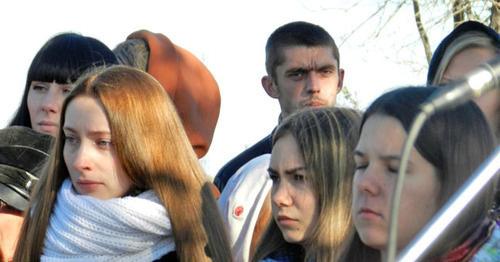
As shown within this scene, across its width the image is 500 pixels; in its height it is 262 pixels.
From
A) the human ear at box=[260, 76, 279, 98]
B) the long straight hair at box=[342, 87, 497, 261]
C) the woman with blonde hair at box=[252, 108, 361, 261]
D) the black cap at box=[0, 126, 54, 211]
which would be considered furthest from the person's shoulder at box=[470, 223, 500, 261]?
the human ear at box=[260, 76, 279, 98]

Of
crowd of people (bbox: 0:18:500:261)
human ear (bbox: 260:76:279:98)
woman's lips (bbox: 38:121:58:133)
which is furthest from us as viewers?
human ear (bbox: 260:76:279:98)

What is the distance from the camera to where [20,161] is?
11.6ft

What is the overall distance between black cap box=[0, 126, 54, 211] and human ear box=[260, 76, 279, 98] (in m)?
1.32

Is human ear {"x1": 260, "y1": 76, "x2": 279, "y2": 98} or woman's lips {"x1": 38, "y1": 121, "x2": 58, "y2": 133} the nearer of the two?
woman's lips {"x1": 38, "y1": 121, "x2": 58, "y2": 133}

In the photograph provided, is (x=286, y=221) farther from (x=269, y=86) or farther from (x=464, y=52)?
(x=269, y=86)

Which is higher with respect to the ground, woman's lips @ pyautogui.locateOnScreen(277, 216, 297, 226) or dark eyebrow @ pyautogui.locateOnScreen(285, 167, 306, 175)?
dark eyebrow @ pyautogui.locateOnScreen(285, 167, 306, 175)

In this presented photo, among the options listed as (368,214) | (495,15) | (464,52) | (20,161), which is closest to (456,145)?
(368,214)

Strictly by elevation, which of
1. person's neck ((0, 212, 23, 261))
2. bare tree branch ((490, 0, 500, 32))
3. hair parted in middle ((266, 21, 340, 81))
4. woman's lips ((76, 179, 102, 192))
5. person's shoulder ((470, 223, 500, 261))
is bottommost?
person's neck ((0, 212, 23, 261))

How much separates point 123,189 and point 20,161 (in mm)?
614

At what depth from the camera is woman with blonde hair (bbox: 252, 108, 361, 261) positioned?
294 cm

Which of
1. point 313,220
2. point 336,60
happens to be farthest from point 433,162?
point 336,60

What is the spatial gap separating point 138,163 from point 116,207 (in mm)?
204

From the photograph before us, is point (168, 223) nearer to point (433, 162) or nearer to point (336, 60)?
point (433, 162)

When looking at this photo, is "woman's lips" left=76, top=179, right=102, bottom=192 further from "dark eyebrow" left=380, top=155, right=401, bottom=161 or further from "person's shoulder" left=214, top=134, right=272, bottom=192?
"dark eyebrow" left=380, top=155, right=401, bottom=161
